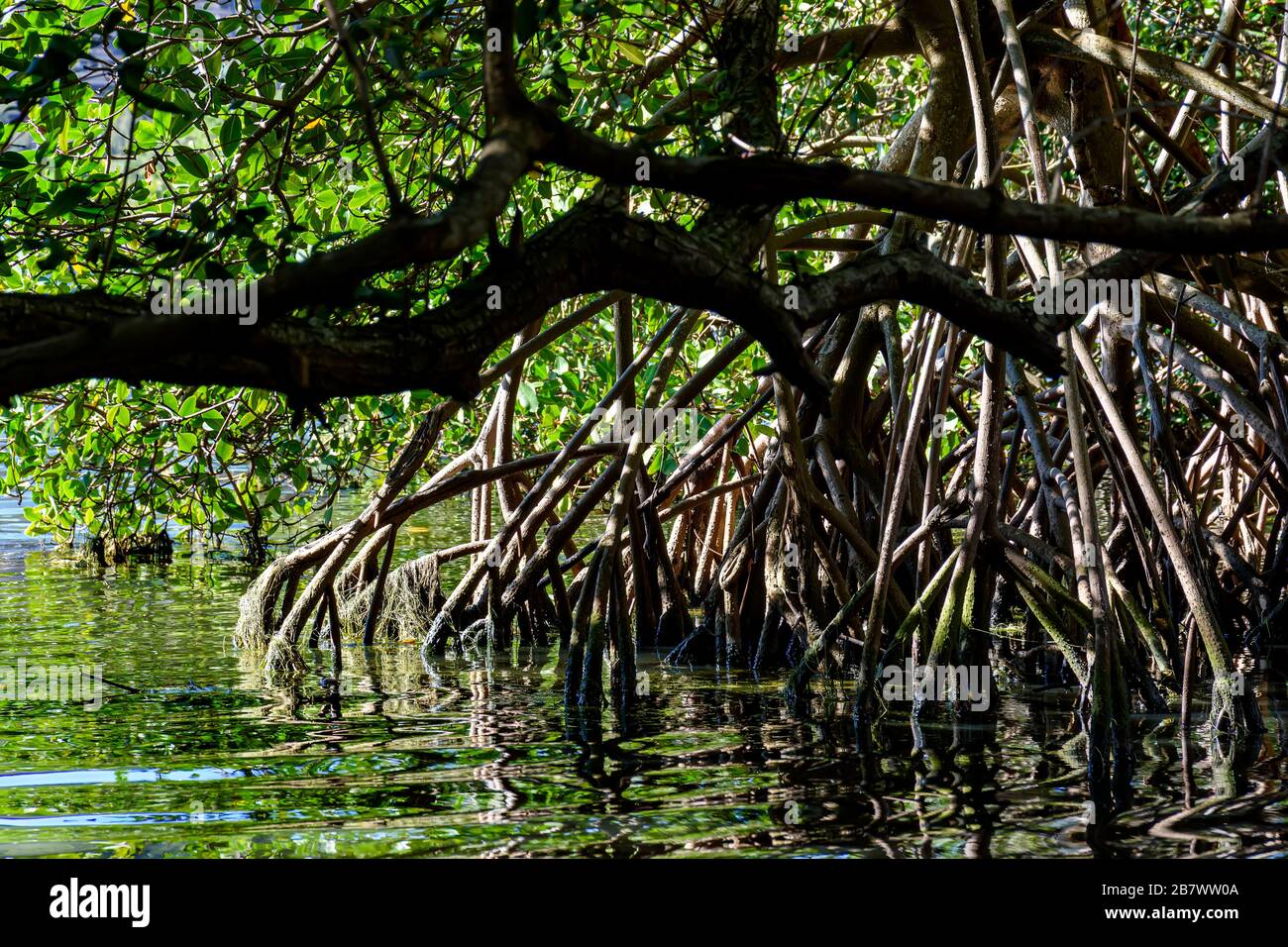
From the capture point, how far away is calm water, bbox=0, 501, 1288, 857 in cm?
384

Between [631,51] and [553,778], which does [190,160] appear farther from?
[553,778]

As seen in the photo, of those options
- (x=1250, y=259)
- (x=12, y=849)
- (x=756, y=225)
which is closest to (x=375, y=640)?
(x=12, y=849)

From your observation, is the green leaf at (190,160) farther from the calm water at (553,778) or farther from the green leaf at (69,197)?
the calm water at (553,778)

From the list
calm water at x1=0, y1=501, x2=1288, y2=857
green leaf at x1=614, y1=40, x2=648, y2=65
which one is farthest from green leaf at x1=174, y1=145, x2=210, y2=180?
calm water at x1=0, y1=501, x2=1288, y2=857

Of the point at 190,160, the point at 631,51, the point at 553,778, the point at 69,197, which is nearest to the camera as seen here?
the point at 69,197

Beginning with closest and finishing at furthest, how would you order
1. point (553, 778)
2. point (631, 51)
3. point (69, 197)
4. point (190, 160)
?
1. point (69, 197)
2. point (553, 778)
3. point (190, 160)
4. point (631, 51)

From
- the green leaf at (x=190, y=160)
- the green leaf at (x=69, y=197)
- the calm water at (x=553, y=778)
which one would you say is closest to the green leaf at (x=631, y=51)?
the green leaf at (x=190, y=160)

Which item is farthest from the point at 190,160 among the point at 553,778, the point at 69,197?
the point at 553,778

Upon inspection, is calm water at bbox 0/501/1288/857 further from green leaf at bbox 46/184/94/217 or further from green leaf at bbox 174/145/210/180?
green leaf at bbox 174/145/210/180

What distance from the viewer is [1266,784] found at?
4340 millimetres

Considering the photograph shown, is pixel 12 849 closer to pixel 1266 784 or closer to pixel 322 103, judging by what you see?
pixel 322 103

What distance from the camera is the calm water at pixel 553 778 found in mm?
3836

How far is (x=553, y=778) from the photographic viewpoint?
15.2 ft

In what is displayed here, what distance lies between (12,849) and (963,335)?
13.6 feet
